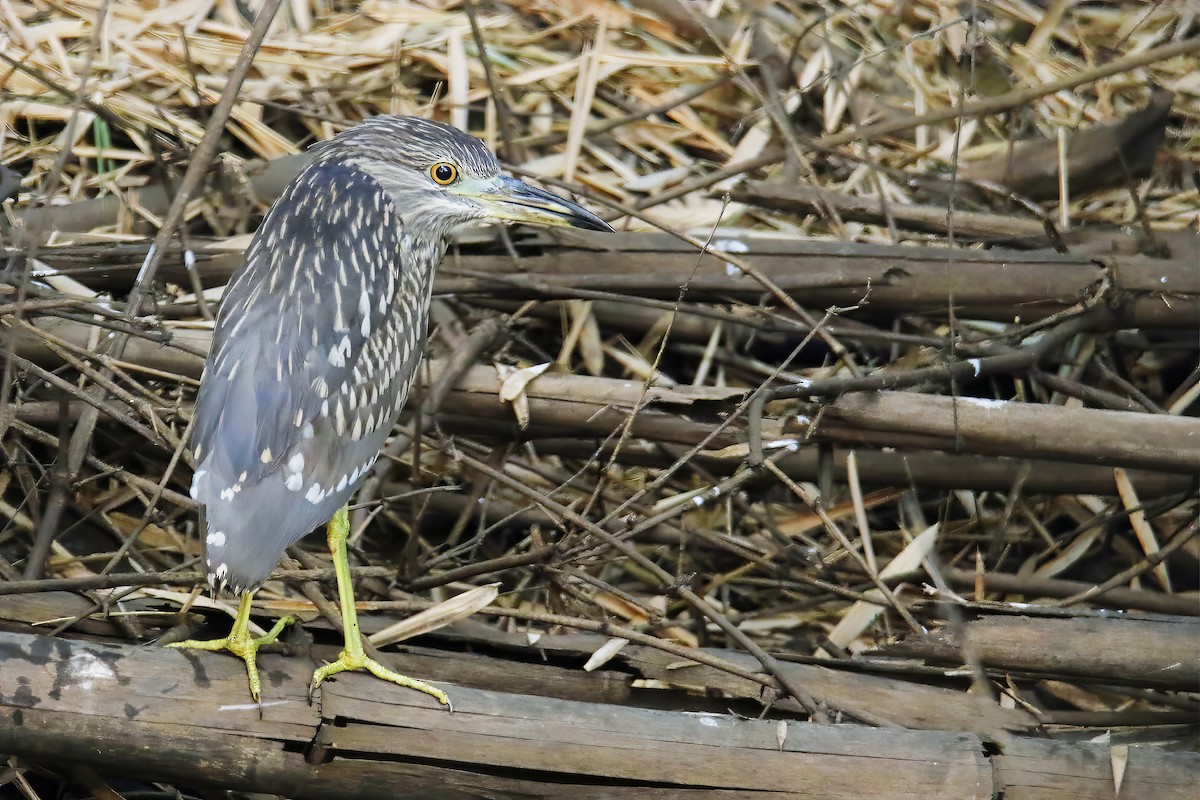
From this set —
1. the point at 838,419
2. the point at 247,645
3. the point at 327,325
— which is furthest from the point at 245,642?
the point at 838,419

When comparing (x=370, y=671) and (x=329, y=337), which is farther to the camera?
(x=329, y=337)

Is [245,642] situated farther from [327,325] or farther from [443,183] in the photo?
[443,183]

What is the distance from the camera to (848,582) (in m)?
3.48

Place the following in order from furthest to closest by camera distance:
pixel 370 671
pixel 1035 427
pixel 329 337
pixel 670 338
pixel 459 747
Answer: pixel 670 338 < pixel 1035 427 < pixel 329 337 < pixel 370 671 < pixel 459 747

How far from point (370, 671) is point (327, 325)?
775 millimetres

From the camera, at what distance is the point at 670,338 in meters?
3.86

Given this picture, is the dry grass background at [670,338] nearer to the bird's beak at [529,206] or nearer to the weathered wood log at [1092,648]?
the weathered wood log at [1092,648]

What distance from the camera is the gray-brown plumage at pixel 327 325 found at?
253 centimetres

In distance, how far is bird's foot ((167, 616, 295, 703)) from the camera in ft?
8.04

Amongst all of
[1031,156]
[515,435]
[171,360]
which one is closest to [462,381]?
[515,435]

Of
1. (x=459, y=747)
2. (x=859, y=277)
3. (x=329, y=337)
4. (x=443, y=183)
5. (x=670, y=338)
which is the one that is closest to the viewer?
(x=459, y=747)

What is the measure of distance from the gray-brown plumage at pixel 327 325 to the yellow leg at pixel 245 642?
0.58ft

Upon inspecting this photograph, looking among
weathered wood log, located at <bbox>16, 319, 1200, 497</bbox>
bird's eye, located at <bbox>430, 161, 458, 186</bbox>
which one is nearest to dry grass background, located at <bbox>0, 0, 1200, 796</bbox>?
weathered wood log, located at <bbox>16, 319, 1200, 497</bbox>

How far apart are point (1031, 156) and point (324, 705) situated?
311cm
